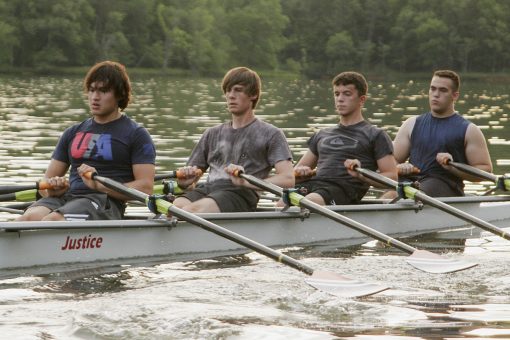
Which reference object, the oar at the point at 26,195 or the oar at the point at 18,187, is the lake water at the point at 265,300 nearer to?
the oar at the point at 18,187

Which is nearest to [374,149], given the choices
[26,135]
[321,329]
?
[321,329]

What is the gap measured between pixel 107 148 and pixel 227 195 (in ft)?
5.20

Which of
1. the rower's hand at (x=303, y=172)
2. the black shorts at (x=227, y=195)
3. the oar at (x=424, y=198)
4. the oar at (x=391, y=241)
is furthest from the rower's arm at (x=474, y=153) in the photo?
the black shorts at (x=227, y=195)

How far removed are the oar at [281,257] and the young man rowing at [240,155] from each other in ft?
3.66

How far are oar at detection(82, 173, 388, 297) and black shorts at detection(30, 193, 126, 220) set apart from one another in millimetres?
336

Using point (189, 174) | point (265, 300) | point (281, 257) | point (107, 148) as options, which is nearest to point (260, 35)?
point (189, 174)

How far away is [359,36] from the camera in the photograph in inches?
5098

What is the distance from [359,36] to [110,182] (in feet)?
400

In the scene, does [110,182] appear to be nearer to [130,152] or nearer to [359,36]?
[130,152]

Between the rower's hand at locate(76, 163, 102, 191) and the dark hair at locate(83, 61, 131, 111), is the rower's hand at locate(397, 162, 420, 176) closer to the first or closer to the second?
the dark hair at locate(83, 61, 131, 111)

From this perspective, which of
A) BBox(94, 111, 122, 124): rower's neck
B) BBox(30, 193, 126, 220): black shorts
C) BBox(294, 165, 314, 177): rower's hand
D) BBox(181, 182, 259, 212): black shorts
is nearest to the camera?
BBox(30, 193, 126, 220): black shorts

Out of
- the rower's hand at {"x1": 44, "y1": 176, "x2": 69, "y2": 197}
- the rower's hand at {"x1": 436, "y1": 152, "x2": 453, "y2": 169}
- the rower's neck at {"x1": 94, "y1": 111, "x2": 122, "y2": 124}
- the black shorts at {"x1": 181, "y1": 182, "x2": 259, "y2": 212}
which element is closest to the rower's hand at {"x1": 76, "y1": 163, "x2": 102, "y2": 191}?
the rower's hand at {"x1": 44, "y1": 176, "x2": 69, "y2": 197}

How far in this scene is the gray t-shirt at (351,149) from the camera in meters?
11.9

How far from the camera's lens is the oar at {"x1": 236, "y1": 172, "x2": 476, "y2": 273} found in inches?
381
